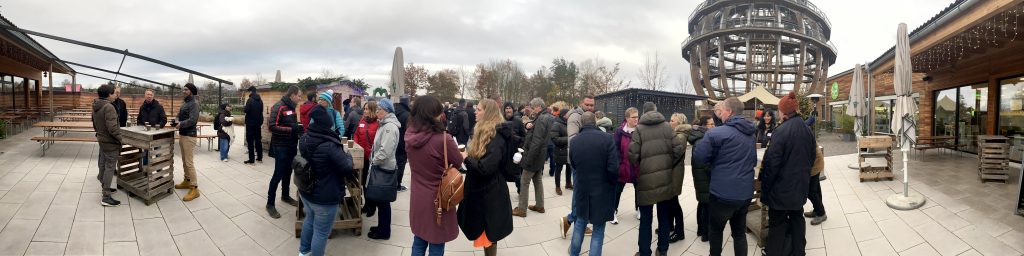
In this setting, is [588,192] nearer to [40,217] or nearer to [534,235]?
[534,235]

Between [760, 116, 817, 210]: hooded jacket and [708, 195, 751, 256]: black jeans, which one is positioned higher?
[760, 116, 817, 210]: hooded jacket

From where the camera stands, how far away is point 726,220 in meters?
3.38

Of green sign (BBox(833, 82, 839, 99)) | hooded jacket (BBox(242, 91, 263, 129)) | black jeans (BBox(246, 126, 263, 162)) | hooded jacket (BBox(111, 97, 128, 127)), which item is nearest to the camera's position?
hooded jacket (BBox(111, 97, 128, 127))

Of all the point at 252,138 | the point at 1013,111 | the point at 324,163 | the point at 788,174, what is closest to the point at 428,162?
the point at 324,163

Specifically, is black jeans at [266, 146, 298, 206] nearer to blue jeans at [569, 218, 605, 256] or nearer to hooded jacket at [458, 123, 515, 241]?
hooded jacket at [458, 123, 515, 241]

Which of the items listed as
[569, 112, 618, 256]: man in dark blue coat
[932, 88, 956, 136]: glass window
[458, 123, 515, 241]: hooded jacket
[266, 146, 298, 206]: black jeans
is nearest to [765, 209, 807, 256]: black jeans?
[569, 112, 618, 256]: man in dark blue coat

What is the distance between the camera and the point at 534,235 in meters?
4.56

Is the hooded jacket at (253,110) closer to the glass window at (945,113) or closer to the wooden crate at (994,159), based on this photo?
the wooden crate at (994,159)

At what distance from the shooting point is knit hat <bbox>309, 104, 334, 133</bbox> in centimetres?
303

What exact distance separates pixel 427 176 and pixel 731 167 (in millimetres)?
2329

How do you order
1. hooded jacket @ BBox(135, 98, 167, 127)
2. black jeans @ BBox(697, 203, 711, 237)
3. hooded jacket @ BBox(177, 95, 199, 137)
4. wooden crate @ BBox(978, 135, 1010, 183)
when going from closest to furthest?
black jeans @ BBox(697, 203, 711, 237) → hooded jacket @ BBox(177, 95, 199, 137) → hooded jacket @ BBox(135, 98, 167, 127) → wooden crate @ BBox(978, 135, 1010, 183)

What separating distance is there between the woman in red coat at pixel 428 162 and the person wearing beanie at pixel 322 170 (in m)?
0.68

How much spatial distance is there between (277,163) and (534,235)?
304 centimetres

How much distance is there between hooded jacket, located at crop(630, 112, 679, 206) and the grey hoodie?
2066 millimetres
